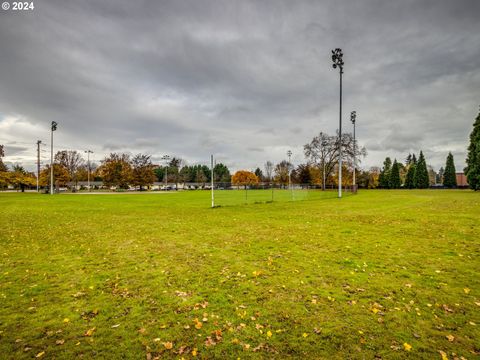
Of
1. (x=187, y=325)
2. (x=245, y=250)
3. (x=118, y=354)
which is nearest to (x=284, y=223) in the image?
(x=245, y=250)

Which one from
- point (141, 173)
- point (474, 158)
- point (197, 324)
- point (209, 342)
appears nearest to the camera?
point (209, 342)

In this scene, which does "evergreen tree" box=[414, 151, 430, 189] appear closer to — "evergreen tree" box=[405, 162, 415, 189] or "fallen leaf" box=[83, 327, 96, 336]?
"evergreen tree" box=[405, 162, 415, 189]

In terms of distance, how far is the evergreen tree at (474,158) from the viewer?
4416 centimetres

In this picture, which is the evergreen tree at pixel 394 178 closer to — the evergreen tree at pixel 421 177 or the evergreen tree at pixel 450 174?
the evergreen tree at pixel 421 177

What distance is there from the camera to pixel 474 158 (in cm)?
4525

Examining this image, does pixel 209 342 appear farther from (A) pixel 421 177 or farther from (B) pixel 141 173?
(A) pixel 421 177

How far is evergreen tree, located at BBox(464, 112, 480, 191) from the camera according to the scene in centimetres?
4416

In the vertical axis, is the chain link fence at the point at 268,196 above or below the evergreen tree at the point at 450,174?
below

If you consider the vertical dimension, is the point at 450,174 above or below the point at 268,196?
above

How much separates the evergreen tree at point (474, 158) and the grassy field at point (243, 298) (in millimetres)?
45846

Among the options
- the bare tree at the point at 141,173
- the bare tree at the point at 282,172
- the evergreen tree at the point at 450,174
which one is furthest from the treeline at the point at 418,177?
the bare tree at the point at 141,173

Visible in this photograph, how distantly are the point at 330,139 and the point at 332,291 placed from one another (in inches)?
2317

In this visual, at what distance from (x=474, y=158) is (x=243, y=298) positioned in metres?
56.2

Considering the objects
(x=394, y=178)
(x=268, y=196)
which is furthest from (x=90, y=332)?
(x=394, y=178)
